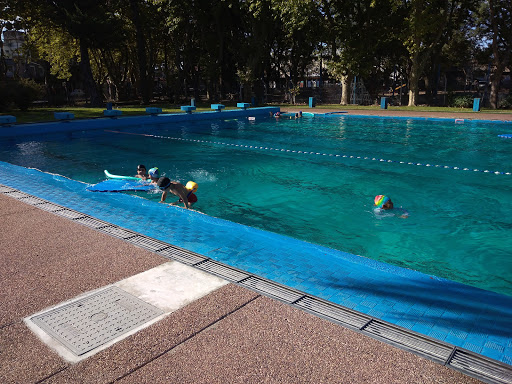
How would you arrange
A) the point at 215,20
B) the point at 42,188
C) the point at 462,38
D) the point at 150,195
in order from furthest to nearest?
the point at 462,38, the point at 215,20, the point at 150,195, the point at 42,188

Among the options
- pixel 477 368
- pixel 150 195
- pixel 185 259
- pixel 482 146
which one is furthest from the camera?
pixel 482 146

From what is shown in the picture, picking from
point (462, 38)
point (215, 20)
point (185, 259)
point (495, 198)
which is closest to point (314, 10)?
point (215, 20)

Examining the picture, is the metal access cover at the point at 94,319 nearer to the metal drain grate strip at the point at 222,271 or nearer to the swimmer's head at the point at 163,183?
the metal drain grate strip at the point at 222,271

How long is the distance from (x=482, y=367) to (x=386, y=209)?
18.9 feet

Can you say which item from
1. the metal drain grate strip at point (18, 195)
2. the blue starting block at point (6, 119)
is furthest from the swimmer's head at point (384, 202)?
the blue starting block at point (6, 119)

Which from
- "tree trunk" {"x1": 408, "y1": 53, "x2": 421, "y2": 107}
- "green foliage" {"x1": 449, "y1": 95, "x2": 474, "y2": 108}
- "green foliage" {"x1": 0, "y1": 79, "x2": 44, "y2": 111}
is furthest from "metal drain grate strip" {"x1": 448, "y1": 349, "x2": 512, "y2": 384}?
"green foliage" {"x1": 449, "y1": 95, "x2": 474, "y2": 108}

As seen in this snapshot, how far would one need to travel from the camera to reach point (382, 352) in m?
3.11

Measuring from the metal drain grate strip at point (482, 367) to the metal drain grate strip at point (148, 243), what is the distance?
3592 mm

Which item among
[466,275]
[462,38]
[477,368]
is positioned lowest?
[466,275]

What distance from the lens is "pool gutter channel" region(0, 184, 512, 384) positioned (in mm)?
2975

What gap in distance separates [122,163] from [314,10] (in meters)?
23.4

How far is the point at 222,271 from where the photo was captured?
4.54 m

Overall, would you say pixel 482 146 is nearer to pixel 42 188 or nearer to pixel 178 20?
pixel 42 188

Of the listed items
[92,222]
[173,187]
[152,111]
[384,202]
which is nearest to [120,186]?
[173,187]
